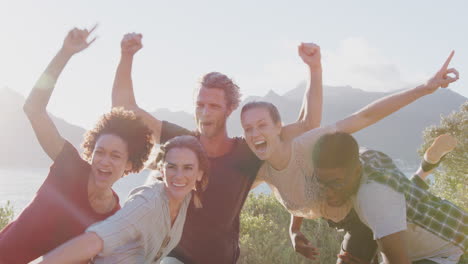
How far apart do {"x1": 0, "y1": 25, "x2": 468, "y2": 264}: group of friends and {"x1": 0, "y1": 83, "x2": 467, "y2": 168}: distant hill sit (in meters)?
60.9

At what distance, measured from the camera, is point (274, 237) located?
5676mm

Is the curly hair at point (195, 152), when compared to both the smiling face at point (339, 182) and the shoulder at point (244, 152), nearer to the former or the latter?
the shoulder at point (244, 152)

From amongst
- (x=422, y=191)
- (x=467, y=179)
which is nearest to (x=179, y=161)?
(x=422, y=191)

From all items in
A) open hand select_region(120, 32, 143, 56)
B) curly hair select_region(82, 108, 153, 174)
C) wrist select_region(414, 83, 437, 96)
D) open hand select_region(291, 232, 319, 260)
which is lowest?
open hand select_region(291, 232, 319, 260)

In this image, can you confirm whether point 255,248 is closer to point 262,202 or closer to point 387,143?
point 262,202

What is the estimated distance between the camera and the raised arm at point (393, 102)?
322 centimetres

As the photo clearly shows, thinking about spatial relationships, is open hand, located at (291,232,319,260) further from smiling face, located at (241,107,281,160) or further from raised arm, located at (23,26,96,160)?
raised arm, located at (23,26,96,160)

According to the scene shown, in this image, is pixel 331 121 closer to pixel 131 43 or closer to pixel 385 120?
pixel 385 120

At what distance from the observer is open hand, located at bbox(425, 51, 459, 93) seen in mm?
3238

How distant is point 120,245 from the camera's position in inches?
101

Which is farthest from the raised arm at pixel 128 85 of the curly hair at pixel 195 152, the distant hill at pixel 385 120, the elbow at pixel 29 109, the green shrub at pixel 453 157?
the distant hill at pixel 385 120

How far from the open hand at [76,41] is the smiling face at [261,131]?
1.40 meters

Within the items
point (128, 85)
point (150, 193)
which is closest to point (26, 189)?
point (128, 85)

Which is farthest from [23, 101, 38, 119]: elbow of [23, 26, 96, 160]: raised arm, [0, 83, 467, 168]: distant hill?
[0, 83, 467, 168]: distant hill
